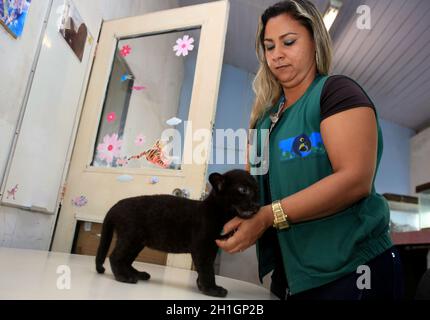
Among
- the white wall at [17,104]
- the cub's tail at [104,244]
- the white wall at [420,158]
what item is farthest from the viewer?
the white wall at [420,158]

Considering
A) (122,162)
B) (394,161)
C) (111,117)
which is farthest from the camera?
(394,161)

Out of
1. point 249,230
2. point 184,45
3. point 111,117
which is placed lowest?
point 249,230

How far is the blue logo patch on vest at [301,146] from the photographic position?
74 centimetres

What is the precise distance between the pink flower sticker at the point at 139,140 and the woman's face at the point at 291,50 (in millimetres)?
1237

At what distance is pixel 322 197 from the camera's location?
0.64 meters

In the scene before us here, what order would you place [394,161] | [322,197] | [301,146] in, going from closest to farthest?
[322,197]
[301,146]
[394,161]

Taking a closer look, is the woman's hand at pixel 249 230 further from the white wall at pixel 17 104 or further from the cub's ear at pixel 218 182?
the white wall at pixel 17 104

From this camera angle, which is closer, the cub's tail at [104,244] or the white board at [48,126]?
the cub's tail at [104,244]

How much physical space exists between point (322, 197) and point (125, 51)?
192 centimetres

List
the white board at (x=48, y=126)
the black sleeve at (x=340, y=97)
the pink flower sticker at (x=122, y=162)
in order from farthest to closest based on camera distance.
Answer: the pink flower sticker at (x=122, y=162)
the white board at (x=48, y=126)
the black sleeve at (x=340, y=97)

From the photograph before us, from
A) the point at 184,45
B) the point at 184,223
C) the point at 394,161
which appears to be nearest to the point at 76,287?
the point at 184,223
